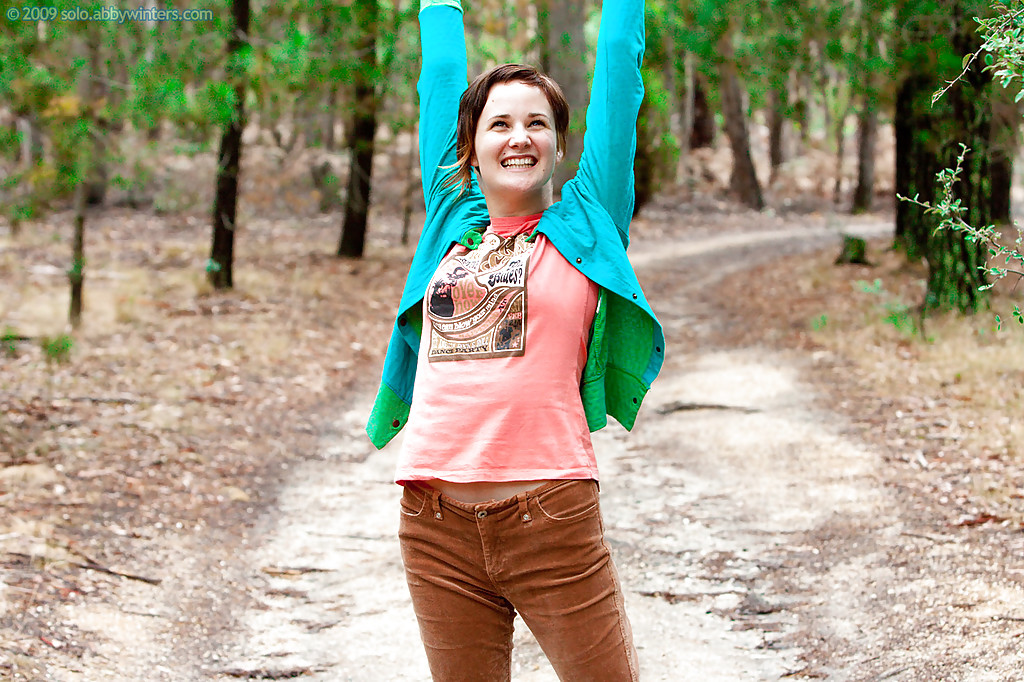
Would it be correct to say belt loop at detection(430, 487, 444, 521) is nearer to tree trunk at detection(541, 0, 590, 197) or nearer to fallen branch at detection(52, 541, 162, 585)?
fallen branch at detection(52, 541, 162, 585)

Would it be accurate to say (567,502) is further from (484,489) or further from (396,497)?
(396,497)

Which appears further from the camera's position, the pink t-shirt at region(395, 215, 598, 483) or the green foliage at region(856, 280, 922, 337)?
the green foliage at region(856, 280, 922, 337)

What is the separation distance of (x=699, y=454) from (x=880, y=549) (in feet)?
6.04

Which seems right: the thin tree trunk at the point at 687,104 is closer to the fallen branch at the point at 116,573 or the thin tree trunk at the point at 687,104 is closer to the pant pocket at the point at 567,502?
the fallen branch at the point at 116,573

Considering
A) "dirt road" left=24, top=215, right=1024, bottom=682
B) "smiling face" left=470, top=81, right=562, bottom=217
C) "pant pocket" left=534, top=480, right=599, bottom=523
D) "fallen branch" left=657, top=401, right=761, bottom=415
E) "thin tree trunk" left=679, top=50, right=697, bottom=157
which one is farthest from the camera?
"thin tree trunk" left=679, top=50, right=697, bottom=157

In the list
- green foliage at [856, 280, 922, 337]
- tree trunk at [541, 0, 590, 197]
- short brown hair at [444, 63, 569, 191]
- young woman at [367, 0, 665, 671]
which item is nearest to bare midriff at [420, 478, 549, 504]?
young woman at [367, 0, 665, 671]

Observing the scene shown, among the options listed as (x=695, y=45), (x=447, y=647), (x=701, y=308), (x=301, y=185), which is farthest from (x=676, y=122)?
(x=447, y=647)

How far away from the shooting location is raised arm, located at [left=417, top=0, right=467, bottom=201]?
270cm

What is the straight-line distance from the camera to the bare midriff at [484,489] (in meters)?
2.21

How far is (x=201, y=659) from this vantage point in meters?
4.03

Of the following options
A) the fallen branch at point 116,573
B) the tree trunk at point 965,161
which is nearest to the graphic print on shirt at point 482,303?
the fallen branch at point 116,573

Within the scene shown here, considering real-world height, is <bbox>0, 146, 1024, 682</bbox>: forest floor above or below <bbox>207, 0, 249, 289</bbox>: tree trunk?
below

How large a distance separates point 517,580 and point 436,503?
243 mm

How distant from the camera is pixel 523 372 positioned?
7.34 feet
